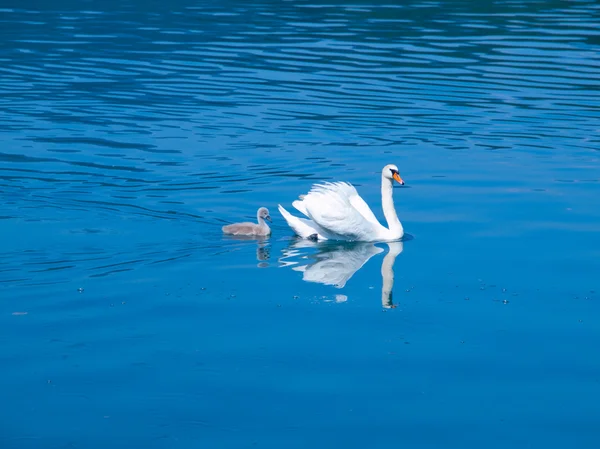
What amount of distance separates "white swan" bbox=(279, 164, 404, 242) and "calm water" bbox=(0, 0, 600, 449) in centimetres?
39

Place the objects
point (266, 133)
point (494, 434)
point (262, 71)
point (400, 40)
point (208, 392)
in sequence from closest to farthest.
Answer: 1. point (494, 434)
2. point (208, 392)
3. point (266, 133)
4. point (262, 71)
5. point (400, 40)

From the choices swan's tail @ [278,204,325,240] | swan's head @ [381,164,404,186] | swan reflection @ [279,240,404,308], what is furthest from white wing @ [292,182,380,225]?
swan's head @ [381,164,404,186]

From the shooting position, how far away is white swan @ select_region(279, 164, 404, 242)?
15719 mm

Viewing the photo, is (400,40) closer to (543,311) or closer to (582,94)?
(582,94)

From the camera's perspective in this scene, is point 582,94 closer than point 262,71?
Yes

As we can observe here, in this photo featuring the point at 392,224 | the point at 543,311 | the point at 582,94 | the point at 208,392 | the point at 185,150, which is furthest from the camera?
the point at 582,94

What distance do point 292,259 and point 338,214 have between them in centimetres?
100

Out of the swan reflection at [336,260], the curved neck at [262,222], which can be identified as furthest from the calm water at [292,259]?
the curved neck at [262,222]

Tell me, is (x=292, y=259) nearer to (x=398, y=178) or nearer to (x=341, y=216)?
(x=341, y=216)

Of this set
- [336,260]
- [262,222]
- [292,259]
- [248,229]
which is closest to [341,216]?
[336,260]

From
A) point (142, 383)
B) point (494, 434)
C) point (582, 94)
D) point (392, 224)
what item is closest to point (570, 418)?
point (494, 434)

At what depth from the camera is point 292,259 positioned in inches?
599

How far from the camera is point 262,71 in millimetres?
31266

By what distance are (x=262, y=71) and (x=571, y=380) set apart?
2164cm
